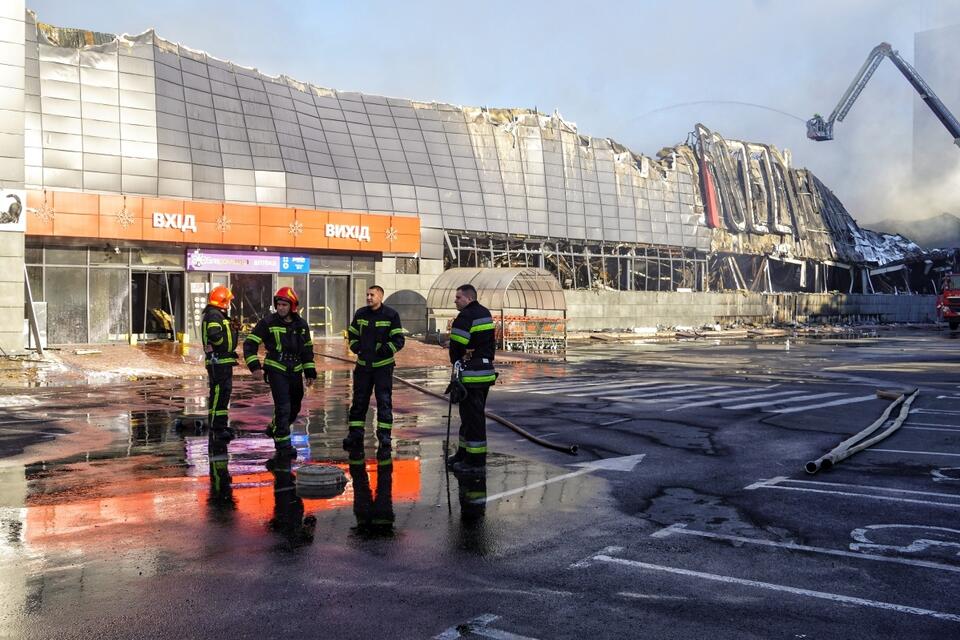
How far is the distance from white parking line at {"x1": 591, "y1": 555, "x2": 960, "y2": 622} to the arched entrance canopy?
27.8 meters

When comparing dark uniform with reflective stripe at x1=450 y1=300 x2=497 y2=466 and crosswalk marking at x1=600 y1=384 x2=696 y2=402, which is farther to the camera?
crosswalk marking at x1=600 y1=384 x2=696 y2=402

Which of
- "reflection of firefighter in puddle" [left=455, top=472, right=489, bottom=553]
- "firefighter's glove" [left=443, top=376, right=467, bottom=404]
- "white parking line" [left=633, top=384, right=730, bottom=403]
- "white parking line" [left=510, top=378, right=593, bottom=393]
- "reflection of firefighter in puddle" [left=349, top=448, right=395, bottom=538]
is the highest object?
"firefighter's glove" [left=443, top=376, right=467, bottom=404]

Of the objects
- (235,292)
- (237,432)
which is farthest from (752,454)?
(235,292)

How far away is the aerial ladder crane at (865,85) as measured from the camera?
6956 cm

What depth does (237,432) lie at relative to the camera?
40.7 ft

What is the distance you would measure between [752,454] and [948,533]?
3.74m

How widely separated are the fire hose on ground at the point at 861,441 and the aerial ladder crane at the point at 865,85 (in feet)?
206

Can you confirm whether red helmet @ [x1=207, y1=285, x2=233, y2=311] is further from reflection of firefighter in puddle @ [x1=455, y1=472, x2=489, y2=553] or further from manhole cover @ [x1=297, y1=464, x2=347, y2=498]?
reflection of firefighter in puddle @ [x1=455, y1=472, x2=489, y2=553]

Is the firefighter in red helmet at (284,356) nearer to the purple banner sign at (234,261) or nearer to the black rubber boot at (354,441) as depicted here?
the black rubber boot at (354,441)

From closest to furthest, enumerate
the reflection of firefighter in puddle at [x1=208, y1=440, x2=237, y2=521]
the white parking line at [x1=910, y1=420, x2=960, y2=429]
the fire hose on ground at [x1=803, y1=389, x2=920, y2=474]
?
the reflection of firefighter in puddle at [x1=208, y1=440, x2=237, y2=521] < the fire hose on ground at [x1=803, y1=389, x2=920, y2=474] < the white parking line at [x1=910, y1=420, x2=960, y2=429]

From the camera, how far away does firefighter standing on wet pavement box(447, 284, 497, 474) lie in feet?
31.9

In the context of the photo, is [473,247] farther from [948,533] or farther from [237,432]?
[948,533]

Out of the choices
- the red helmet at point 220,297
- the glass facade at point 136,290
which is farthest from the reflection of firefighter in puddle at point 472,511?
the glass facade at point 136,290

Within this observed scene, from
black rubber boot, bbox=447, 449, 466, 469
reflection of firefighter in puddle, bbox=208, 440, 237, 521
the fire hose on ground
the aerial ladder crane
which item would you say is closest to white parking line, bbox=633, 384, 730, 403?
the fire hose on ground
